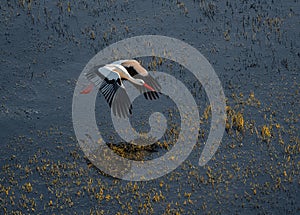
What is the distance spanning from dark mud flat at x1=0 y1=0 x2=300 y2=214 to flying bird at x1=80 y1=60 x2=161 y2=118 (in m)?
0.90

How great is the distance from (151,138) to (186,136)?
0.84m

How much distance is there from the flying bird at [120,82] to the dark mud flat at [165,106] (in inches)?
35.6

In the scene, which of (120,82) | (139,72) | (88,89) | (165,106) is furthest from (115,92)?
(165,106)

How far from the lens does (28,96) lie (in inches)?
545

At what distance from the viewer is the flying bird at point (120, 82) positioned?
11.1m

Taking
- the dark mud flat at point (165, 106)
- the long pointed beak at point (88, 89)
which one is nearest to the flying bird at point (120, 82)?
the long pointed beak at point (88, 89)

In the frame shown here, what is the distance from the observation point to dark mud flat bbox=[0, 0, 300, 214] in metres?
10.5

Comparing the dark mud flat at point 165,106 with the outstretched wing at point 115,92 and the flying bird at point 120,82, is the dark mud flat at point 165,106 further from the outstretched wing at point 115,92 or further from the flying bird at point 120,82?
the outstretched wing at point 115,92

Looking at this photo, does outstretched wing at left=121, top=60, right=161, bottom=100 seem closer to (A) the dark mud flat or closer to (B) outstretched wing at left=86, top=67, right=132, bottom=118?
(B) outstretched wing at left=86, top=67, right=132, bottom=118

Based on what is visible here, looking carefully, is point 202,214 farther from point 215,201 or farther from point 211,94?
point 211,94

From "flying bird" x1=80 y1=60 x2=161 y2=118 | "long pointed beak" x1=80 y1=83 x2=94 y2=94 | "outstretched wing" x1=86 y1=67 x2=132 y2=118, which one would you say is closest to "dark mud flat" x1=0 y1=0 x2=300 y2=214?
"long pointed beak" x1=80 y1=83 x2=94 y2=94

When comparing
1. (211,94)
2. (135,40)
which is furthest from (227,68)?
(135,40)

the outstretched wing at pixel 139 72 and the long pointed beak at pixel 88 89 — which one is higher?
the outstretched wing at pixel 139 72

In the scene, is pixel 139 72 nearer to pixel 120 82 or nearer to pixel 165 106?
pixel 120 82
